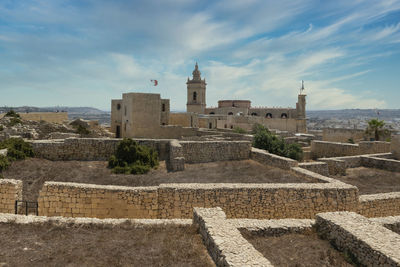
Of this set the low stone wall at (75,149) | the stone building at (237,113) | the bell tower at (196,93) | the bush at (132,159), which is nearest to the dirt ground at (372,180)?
the bush at (132,159)

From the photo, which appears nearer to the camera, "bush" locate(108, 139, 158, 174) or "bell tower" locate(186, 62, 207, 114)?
"bush" locate(108, 139, 158, 174)

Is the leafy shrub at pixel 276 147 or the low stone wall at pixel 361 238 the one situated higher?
the leafy shrub at pixel 276 147

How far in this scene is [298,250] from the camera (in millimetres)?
5410

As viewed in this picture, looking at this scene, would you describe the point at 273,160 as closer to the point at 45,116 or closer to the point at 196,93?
the point at 45,116

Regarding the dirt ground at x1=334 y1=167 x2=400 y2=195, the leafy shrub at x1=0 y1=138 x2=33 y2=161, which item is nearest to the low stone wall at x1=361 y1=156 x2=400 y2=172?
the dirt ground at x1=334 y1=167 x2=400 y2=195

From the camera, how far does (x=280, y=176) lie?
1113 centimetres

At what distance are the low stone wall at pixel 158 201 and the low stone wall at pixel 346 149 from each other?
12767 mm

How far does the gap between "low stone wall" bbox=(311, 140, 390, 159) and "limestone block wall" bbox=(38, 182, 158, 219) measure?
15424 millimetres

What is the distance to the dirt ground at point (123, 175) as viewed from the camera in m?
10.8

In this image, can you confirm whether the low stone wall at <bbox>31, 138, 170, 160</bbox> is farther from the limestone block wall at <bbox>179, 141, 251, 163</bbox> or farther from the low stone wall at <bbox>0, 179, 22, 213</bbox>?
the low stone wall at <bbox>0, 179, 22, 213</bbox>

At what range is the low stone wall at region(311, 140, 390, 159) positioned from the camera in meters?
18.8

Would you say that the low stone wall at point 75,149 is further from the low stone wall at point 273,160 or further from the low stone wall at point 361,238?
the low stone wall at point 361,238

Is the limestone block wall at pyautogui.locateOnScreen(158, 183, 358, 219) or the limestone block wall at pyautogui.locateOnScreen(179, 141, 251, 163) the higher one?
the limestone block wall at pyautogui.locateOnScreen(179, 141, 251, 163)

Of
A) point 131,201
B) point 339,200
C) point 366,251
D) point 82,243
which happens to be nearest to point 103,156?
point 131,201
